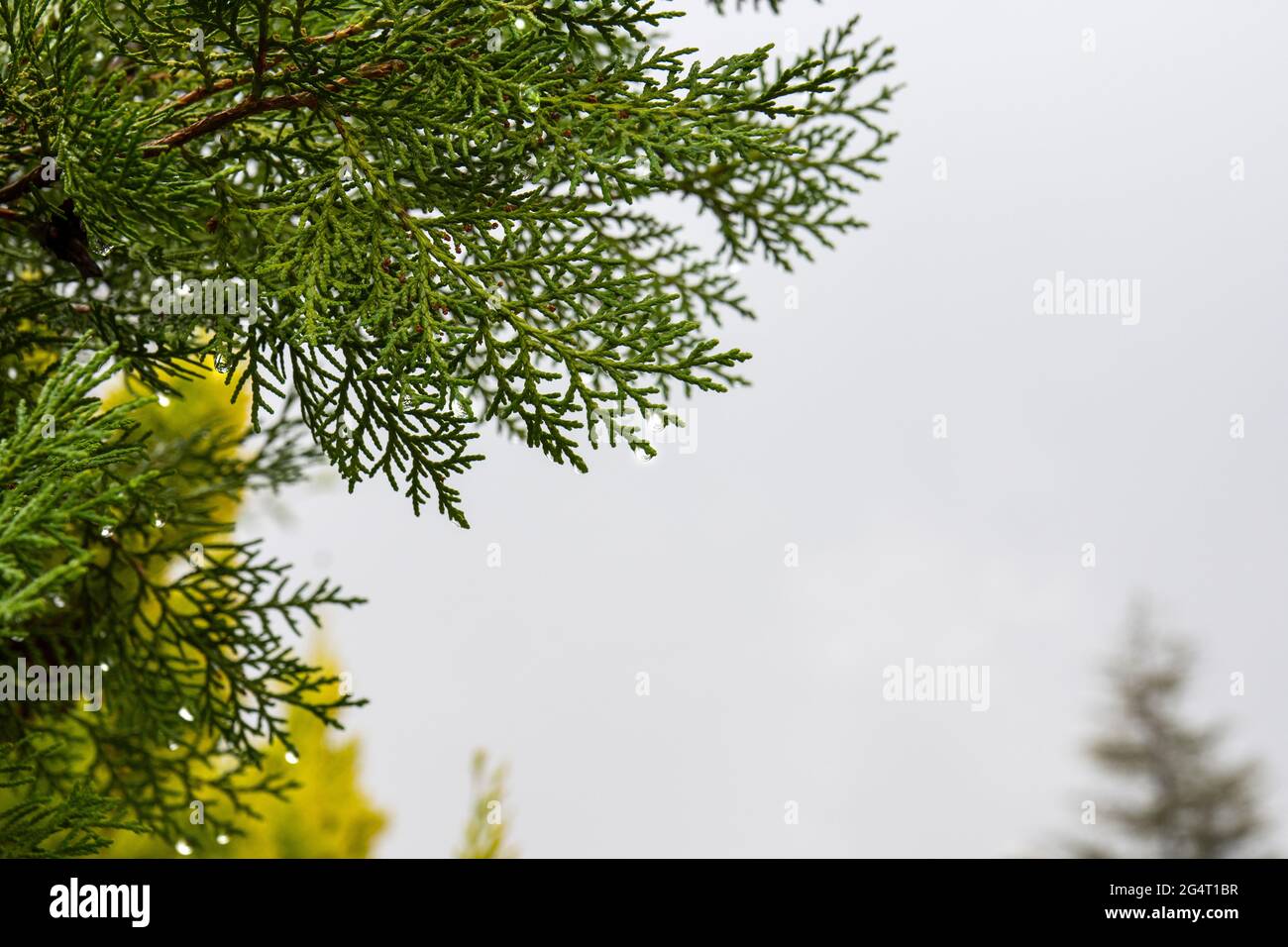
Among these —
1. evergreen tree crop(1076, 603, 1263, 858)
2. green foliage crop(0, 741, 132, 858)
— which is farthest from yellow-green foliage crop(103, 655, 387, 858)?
evergreen tree crop(1076, 603, 1263, 858)

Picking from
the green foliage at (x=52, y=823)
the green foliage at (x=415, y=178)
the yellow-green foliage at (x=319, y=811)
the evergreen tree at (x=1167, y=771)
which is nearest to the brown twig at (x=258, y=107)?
the green foliage at (x=415, y=178)

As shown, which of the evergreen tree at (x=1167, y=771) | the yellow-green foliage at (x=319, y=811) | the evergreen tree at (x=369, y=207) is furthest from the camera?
the evergreen tree at (x=1167, y=771)

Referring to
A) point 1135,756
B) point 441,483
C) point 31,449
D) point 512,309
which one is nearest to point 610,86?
point 512,309

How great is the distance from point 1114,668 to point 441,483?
3178 centimetres

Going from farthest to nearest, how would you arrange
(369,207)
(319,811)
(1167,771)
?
(1167,771)
(319,811)
(369,207)

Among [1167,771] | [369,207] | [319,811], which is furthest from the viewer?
[1167,771]

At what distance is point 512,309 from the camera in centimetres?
391

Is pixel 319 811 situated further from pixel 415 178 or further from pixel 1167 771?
pixel 1167 771

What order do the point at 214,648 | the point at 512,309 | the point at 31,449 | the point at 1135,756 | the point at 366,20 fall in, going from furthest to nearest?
the point at 1135,756 < the point at 214,648 < the point at 366,20 < the point at 512,309 < the point at 31,449

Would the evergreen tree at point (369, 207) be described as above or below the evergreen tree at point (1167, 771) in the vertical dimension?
above

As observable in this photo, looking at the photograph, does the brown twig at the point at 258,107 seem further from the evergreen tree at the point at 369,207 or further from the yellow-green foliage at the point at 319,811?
the yellow-green foliage at the point at 319,811

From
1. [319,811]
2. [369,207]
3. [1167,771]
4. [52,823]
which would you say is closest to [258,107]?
[369,207]

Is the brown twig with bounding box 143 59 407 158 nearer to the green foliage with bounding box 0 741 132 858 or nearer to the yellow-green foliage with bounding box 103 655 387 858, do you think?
the green foliage with bounding box 0 741 132 858

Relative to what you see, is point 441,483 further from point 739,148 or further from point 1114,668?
point 1114,668
